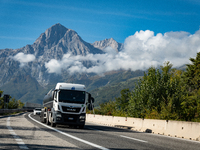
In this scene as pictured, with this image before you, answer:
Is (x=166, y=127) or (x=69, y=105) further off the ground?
(x=69, y=105)

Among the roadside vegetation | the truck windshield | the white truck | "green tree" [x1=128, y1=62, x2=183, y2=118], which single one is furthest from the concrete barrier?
"green tree" [x1=128, y1=62, x2=183, y2=118]

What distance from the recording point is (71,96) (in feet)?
59.5

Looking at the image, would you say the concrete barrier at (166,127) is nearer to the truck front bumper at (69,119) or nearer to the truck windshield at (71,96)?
the truck front bumper at (69,119)

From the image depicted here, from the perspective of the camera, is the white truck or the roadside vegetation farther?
the roadside vegetation

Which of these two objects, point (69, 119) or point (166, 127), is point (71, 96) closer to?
point (69, 119)

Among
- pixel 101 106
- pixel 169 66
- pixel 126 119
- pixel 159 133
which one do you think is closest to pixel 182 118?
pixel 126 119

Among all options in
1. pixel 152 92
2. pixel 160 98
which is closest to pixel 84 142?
pixel 152 92

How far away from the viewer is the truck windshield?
705 inches

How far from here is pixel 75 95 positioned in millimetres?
18266

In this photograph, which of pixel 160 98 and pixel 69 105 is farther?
pixel 160 98

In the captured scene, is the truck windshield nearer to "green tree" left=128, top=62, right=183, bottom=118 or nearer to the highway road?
the highway road

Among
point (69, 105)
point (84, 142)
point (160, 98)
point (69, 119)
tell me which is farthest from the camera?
point (160, 98)

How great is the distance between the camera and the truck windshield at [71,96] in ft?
58.7

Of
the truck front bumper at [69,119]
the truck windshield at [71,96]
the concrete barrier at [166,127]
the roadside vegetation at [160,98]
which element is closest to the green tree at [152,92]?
the roadside vegetation at [160,98]
